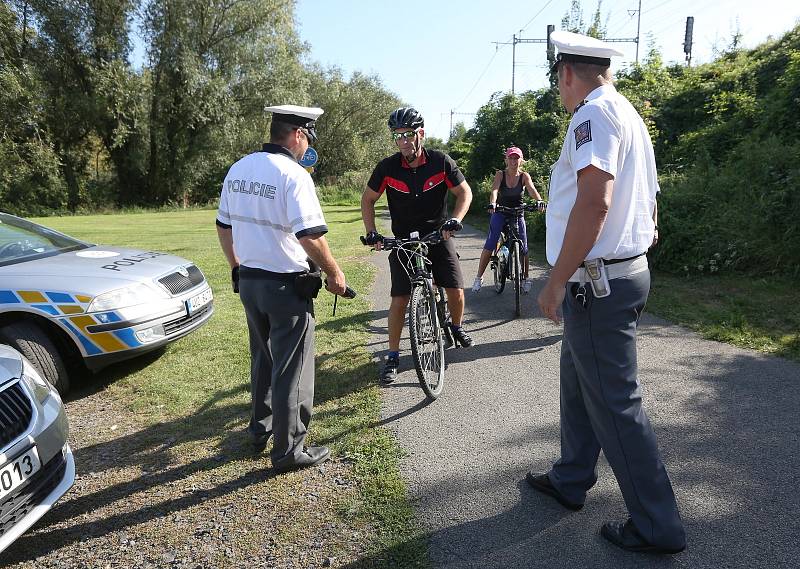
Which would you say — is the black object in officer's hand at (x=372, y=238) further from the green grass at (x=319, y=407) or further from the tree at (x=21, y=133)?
the tree at (x=21, y=133)

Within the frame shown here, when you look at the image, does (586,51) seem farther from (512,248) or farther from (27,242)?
(27,242)

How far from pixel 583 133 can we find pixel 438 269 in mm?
2741

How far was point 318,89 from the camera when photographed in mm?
47406

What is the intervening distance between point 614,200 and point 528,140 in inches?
810

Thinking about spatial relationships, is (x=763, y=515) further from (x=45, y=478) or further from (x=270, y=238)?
(x=45, y=478)

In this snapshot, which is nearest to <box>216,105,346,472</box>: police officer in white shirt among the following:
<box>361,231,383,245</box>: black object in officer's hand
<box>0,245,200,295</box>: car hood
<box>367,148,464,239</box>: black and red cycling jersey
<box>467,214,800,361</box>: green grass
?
<box>361,231,383,245</box>: black object in officer's hand

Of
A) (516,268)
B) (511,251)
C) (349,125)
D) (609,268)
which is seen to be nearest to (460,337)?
(516,268)

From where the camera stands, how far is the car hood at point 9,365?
2.84 metres

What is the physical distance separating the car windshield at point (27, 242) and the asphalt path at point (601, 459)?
3.34 meters

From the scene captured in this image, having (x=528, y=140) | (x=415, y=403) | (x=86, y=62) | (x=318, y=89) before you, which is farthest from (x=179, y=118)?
(x=415, y=403)

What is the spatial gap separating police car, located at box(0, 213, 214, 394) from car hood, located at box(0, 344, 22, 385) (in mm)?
1357

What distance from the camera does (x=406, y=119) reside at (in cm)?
436

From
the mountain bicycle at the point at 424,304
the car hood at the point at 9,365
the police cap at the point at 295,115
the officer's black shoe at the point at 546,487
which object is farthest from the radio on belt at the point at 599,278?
the car hood at the point at 9,365

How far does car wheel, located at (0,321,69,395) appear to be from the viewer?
430 centimetres
